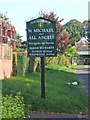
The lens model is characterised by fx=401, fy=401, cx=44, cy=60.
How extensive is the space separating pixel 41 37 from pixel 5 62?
6.44 metres

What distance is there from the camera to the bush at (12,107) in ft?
30.2

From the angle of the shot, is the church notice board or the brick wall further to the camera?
the brick wall

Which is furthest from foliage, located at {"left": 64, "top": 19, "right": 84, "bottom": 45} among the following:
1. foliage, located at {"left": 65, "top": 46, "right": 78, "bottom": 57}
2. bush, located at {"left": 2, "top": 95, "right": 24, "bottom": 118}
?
bush, located at {"left": 2, "top": 95, "right": 24, "bottom": 118}

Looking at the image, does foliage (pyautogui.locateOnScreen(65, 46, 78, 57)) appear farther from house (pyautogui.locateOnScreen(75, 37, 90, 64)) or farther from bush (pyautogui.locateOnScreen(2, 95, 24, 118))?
bush (pyautogui.locateOnScreen(2, 95, 24, 118))

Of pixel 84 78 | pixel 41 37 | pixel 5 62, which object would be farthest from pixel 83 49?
pixel 41 37

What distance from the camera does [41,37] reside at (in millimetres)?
12195

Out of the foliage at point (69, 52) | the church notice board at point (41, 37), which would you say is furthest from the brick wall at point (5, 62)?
the foliage at point (69, 52)

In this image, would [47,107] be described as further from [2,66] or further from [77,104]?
[2,66]

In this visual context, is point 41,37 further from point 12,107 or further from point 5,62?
point 5,62

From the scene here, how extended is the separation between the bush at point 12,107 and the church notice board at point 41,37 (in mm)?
2260

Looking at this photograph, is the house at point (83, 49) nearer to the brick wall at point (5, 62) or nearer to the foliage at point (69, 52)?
the foliage at point (69, 52)

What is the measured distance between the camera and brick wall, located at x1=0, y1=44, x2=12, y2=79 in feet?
57.3

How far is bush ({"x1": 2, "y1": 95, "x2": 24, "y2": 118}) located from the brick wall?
6731mm

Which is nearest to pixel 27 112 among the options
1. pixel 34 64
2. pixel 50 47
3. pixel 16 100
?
pixel 16 100
